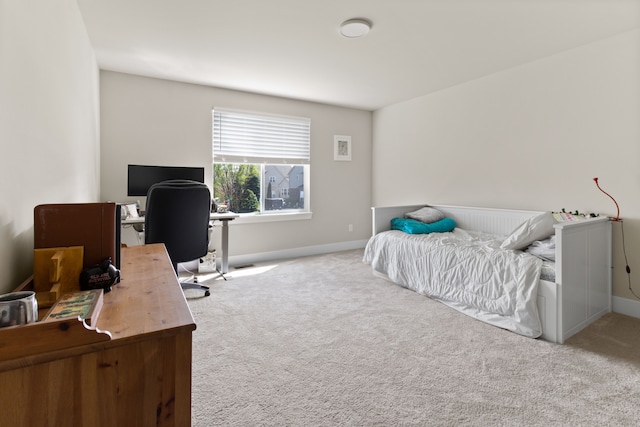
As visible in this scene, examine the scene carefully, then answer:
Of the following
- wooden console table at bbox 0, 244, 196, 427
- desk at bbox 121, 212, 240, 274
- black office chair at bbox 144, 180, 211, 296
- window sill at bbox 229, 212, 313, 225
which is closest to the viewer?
wooden console table at bbox 0, 244, 196, 427

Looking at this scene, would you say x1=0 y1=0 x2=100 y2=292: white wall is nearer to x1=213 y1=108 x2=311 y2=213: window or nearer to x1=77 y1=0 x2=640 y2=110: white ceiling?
x1=77 y1=0 x2=640 y2=110: white ceiling

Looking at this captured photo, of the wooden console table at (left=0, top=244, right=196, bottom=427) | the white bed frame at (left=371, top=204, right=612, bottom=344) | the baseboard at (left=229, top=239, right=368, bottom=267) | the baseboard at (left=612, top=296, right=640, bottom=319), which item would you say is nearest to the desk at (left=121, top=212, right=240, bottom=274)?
the baseboard at (left=229, top=239, right=368, bottom=267)

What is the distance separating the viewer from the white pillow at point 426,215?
3.78m

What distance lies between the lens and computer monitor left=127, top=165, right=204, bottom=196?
11.1 ft

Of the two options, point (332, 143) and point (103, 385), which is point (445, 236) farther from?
point (103, 385)

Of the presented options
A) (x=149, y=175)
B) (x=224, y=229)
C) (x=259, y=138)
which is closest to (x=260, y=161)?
(x=259, y=138)

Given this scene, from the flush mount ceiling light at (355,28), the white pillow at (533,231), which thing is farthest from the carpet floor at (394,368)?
the flush mount ceiling light at (355,28)

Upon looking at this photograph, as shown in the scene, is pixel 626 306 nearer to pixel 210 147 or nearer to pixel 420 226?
pixel 420 226

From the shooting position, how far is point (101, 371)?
0.73 m

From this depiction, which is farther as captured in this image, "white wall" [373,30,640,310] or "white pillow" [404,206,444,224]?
"white pillow" [404,206,444,224]

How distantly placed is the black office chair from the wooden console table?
1.80m

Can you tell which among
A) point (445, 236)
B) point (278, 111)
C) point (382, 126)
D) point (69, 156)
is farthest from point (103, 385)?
point (382, 126)

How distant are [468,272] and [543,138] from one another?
5.50ft

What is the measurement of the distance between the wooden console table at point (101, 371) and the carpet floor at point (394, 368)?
32.2 inches
